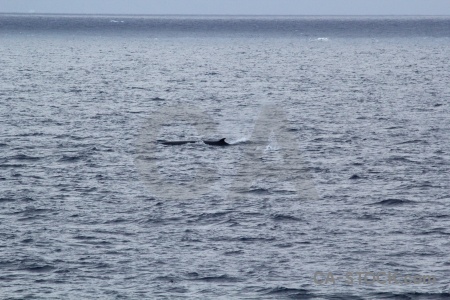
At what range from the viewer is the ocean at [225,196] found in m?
24.5

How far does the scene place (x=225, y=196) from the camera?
33.8 metres

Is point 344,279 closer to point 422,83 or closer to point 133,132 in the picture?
point 133,132

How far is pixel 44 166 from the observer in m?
39.2

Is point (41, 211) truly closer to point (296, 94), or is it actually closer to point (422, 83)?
point (296, 94)

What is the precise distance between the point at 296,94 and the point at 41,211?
4490 centimetres

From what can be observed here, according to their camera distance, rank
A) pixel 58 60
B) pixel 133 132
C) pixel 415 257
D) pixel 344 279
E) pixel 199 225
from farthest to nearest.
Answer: pixel 58 60, pixel 133 132, pixel 199 225, pixel 415 257, pixel 344 279

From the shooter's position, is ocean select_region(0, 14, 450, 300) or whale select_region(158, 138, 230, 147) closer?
ocean select_region(0, 14, 450, 300)

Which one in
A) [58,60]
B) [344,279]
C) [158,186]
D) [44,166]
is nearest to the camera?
[344,279]

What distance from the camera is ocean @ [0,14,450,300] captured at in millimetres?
24469

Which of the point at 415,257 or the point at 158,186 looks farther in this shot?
the point at 158,186

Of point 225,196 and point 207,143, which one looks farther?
point 207,143

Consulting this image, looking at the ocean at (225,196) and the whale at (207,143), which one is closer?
the ocean at (225,196)

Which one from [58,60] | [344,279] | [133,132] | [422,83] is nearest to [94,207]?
[344,279]

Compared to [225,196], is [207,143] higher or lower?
lower
